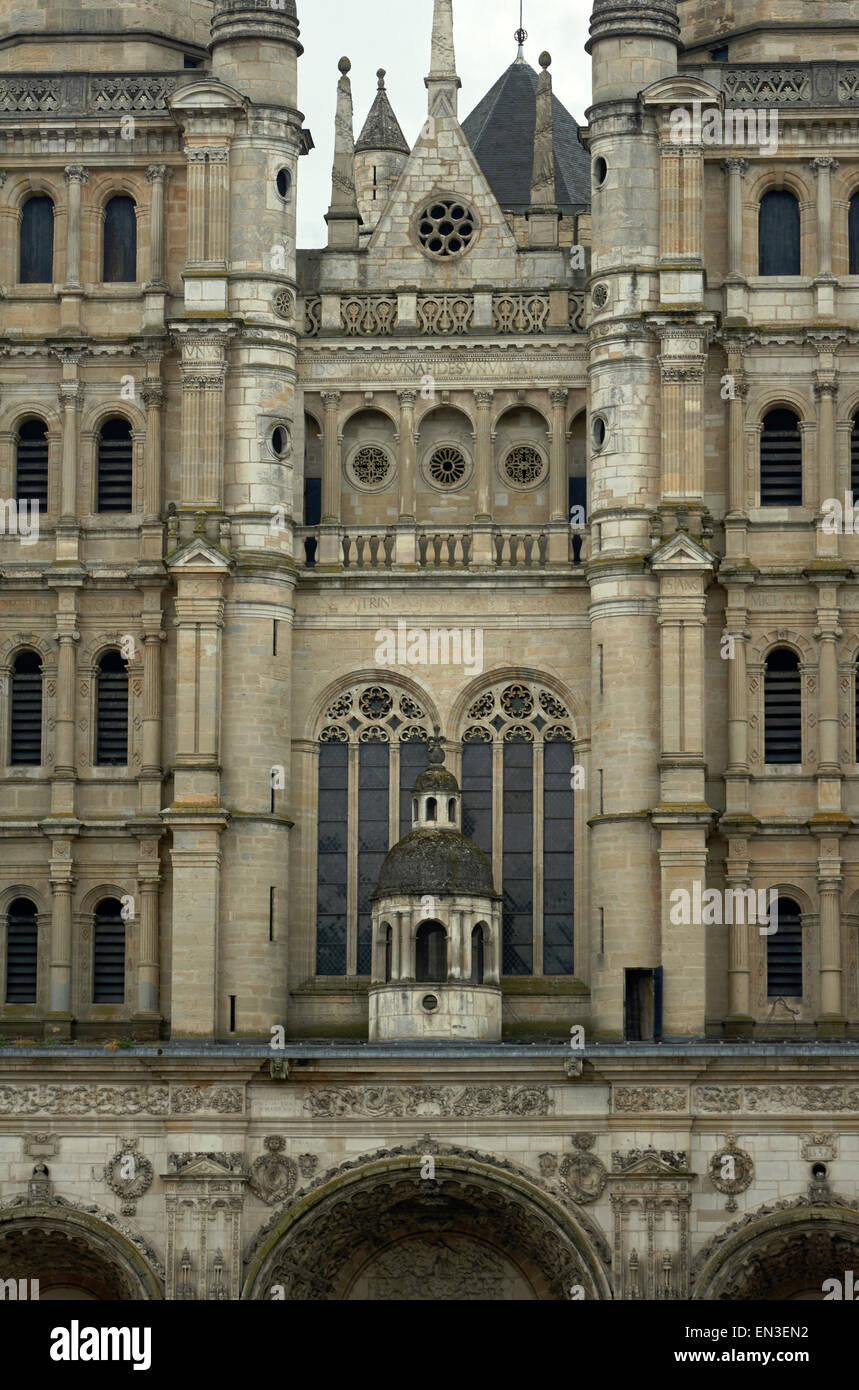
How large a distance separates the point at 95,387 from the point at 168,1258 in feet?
47.5

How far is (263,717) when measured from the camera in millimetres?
55469

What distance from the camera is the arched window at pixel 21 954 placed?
185 ft

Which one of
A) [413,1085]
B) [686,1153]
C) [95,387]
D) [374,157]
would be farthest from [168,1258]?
[374,157]

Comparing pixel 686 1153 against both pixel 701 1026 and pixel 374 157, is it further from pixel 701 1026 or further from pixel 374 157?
pixel 374 157

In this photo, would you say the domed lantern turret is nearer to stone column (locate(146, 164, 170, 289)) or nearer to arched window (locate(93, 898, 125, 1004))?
arched window (locate(93, 898, 125, 1004))

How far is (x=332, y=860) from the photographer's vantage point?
56.6m

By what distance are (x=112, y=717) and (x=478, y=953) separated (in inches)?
302

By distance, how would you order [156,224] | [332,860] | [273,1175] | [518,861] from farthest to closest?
[156,224] < [332,860] < [518,861] < [273,1175]

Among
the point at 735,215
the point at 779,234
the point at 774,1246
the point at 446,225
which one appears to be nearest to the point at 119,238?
the point at 446,225

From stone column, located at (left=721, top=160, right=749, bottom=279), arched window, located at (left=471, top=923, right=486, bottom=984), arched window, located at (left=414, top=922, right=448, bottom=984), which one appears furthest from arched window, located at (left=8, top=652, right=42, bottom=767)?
stone column, located at (left=721, top=160, right=749, bottom=279)

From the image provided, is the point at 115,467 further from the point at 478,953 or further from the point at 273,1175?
the point at 273,1175

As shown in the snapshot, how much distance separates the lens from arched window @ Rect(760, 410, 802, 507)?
56500 millimetres

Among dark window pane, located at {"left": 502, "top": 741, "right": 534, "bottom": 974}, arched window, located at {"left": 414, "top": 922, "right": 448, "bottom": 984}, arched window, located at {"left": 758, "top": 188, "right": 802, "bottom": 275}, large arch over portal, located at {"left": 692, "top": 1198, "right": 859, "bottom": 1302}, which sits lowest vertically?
large arch over portal, located at {"left": 692, "top": 1198, "right": 859, "bottom": 1302}

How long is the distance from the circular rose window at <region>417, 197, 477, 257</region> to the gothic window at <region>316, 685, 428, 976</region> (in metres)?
7.45
